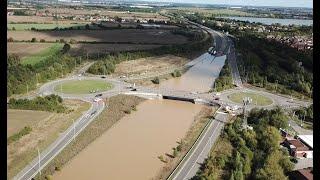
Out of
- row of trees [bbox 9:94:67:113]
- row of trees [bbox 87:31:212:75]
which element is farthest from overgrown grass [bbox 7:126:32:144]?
row of trees [bbox 87:31:212:75]

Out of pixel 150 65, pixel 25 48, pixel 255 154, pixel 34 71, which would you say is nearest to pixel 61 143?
pixel 255 154

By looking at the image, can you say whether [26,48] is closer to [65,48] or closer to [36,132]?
[65,48]

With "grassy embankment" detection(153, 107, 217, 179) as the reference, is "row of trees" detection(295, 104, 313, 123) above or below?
above

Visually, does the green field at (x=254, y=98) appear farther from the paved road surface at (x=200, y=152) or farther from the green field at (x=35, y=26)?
the green field at (x=35, y=26)

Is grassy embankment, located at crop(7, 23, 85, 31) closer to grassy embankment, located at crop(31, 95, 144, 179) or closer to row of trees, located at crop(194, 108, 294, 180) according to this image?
grassy embankment, located at crop(31, 95, 144, 179)

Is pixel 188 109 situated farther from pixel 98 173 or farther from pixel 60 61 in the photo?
pixel 60 61

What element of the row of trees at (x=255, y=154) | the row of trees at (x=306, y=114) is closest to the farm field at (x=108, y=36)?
the row of trees at (x=306, y=114)
